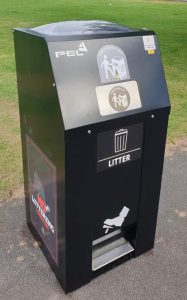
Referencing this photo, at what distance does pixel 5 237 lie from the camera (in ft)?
9.27

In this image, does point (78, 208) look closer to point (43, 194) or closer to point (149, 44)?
point (43, 194)

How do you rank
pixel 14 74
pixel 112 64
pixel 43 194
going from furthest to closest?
1. pixel 14 74
2. pixel 43 194
3. pixel 112 64

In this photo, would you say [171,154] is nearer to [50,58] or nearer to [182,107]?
[182,107]

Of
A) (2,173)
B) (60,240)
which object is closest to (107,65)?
(60,240)

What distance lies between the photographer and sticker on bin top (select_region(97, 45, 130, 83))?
1.89 metres

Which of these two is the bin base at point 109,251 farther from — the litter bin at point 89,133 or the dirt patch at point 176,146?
the dirt patch at point 176,146

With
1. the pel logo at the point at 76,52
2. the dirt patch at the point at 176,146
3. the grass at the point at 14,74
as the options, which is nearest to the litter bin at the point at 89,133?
the pel logo at the point at 76,52

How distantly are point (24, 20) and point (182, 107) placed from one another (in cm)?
1010

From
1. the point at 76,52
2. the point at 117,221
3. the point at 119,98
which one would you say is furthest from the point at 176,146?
the point at 76,52

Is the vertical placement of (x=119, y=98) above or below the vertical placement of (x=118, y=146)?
above

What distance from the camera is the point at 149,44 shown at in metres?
2.07

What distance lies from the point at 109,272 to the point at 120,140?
3.59 ft

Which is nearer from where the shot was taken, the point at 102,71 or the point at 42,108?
the point at 102,71

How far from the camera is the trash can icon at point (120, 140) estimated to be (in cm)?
200
